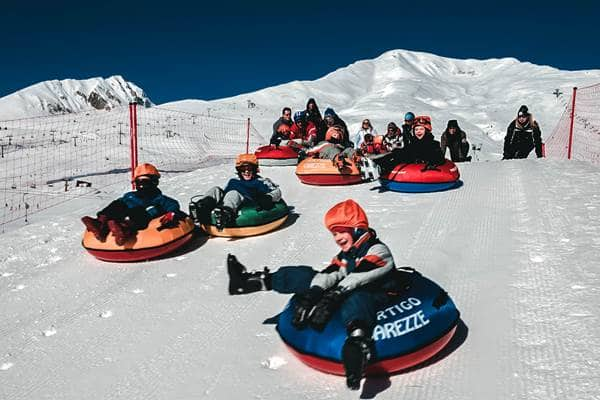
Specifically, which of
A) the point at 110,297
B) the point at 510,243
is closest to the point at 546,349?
the point at 510,243

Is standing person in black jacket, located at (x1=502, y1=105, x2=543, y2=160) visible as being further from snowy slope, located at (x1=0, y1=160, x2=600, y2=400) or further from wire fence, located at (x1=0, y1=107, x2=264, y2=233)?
wire fence, located at (x1=0, y1=107, x2=264, y2=233)

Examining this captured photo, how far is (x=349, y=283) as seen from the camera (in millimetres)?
3277

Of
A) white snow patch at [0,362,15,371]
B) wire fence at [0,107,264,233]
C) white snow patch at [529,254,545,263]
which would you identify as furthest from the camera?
wire fence at [0,107,264,233]

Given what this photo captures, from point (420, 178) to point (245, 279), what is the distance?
4635 millimetres

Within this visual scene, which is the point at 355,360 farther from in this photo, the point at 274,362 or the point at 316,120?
the point at 316,120

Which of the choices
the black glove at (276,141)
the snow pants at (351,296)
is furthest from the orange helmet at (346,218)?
the black glove at (276,141)

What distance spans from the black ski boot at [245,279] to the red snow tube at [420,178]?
4554mm

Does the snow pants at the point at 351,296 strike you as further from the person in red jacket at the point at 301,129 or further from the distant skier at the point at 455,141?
the distant skier at the point at 455,141

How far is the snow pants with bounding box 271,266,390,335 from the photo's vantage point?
3068 millimetres

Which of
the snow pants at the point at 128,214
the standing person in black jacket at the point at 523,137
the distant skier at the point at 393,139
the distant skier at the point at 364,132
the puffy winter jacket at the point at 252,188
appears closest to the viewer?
the snow pants at the point at 128,214

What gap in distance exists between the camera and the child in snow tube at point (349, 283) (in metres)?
3.10

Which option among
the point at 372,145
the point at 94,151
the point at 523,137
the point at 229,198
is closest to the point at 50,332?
the point at 229,198

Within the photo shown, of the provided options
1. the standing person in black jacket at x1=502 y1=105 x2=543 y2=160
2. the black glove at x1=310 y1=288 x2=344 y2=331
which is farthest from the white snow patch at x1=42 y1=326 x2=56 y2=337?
the standing person in black jacket at x1=502 y1=105 x2=543 y2=160

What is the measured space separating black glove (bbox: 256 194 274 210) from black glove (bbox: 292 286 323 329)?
9.91 feet
